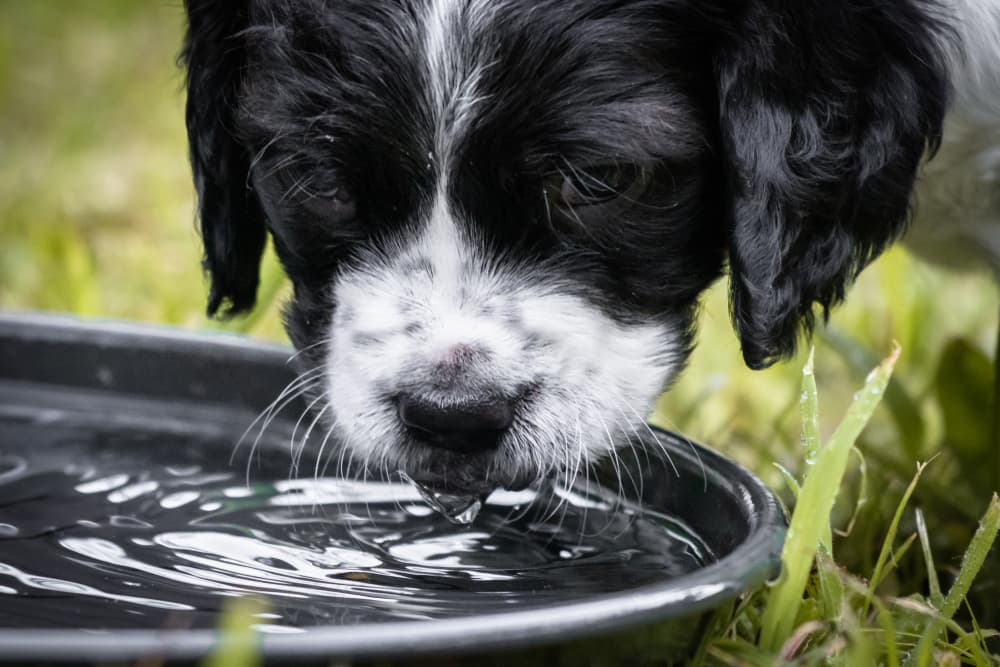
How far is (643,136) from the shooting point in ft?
7.30

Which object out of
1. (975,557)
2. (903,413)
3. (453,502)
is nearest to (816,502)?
(975,557)

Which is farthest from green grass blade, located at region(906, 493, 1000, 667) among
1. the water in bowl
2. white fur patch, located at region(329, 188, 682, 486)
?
white fur patch, located at region(329, 188, 682, 486)

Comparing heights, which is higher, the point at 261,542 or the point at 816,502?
the point at 816,502

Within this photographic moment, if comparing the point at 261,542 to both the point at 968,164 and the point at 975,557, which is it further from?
the point at 968,164

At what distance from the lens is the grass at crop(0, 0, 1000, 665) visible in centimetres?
203

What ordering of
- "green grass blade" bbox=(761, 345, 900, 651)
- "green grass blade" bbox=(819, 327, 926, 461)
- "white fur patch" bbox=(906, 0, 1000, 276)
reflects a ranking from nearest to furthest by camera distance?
"green grass blade" bbox=(761, 345, 900, 651) < "white fur patch" bbox=(906, 0, 1000, 276) < "green grass blade" bbox=(819, 327, 926, 461)

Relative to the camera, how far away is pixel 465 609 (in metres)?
2.05

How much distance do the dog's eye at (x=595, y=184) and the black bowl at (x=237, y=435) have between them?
48 centimetres

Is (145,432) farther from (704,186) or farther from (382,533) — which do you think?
(704,186)

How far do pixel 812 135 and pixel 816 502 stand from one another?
2.19 ft

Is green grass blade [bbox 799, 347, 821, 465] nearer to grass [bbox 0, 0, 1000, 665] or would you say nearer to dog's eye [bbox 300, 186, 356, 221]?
grass [bbox 0, 0, 1000, 665]

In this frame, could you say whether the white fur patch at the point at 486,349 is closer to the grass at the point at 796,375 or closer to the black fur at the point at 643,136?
the black fur at the point at 643,136

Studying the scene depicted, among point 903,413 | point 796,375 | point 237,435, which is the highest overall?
point 237,435

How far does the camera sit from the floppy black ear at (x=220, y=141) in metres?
2.63
